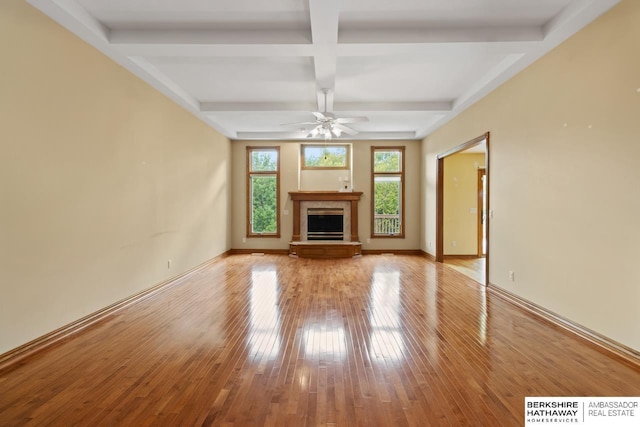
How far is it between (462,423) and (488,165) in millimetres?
4069

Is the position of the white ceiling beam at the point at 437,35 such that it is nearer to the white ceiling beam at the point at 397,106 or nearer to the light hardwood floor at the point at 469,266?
the white ceiling beam at the point at 397,106

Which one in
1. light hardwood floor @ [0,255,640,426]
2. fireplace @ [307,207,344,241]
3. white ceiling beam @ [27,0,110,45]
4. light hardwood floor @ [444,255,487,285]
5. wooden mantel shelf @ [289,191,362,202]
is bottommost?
light hardwood floor @ [0,255,640,426]

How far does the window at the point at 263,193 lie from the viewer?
8758 millimetres

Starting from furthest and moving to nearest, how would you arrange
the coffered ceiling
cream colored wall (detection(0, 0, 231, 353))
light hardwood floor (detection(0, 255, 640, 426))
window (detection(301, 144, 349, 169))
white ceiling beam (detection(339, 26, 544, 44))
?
1. window (detection(301, 144, 349, 169))
2. white ceiling beam (detection(339, 26, 544, 44))
3. the coffered ceiling
4. cream colored wall (detection(0, 0, 231, 353))
5. light hardwood floor (detection(0, 255, 640, 426))

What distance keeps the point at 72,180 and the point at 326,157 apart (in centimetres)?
633

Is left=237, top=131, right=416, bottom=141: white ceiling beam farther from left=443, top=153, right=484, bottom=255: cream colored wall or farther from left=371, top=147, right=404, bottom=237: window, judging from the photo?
left=443, top=153, right=484, bottom=255: cream colored wall

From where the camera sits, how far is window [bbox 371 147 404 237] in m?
8.73

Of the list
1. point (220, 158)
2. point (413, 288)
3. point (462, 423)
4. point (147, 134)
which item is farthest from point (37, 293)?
point (220, 158)

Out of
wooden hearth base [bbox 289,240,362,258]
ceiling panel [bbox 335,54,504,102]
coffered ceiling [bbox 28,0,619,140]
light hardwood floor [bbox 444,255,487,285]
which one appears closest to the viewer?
coffered ceiling [bbox 28,0,619,140]

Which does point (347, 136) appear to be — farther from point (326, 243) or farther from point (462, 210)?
point (462, 210)

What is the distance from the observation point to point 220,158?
7801 mm

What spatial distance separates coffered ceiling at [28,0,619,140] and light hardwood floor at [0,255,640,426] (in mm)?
2900

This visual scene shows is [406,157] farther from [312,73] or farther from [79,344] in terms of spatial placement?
[79,344]

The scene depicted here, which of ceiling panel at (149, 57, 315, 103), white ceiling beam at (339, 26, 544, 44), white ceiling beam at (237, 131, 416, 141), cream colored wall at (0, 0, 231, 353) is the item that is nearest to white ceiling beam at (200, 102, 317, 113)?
ceiling panel at (149, 57, 315, 103)
